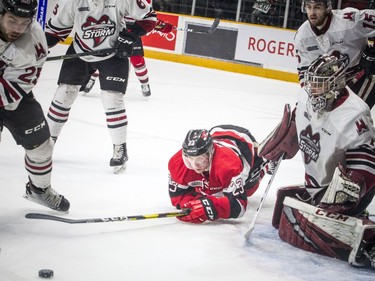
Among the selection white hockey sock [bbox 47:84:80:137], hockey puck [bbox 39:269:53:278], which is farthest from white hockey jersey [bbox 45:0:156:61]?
Result: hockey puck [bbox 39:269:53:278]

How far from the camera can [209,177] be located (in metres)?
3.67

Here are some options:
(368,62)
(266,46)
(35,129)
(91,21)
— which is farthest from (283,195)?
(266,46)

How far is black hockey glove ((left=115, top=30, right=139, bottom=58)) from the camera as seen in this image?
14.5 ft

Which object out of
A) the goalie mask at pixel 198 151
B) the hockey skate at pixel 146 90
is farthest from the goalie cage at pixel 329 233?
the hockey skate at pixel 146 90

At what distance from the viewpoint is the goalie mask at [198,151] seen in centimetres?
354

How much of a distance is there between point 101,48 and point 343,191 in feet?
6.56

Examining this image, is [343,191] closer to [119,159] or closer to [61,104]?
[119,159]

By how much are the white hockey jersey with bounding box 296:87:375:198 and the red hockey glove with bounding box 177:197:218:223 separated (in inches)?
19.1

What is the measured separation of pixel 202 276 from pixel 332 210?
656 mm

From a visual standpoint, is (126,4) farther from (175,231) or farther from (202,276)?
(202,276)

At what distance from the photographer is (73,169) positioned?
4.48m

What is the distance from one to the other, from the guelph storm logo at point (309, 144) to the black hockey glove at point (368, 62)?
2.87 ft

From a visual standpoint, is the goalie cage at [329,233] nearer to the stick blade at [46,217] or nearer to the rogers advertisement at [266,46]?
the stick blade at [46,217]

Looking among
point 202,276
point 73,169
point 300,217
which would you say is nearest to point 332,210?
point 300,217
